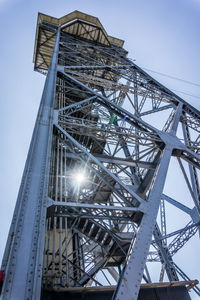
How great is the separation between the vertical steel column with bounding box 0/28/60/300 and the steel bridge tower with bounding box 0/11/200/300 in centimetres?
1

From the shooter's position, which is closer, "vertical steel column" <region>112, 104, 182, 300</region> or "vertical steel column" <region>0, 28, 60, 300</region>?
"vertical steel column" <region>0, 28, 60, 300</region>

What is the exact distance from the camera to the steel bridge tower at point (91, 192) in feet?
9.86

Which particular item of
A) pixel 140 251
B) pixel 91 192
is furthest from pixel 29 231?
pixel 91 192

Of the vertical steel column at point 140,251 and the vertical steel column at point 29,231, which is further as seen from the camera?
the vertical steel column at point 140,251

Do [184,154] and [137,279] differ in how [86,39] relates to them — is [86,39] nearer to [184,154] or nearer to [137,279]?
[184,154]

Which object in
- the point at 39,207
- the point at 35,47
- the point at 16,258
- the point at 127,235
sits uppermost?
the point at 35,47

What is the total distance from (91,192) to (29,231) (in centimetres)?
584

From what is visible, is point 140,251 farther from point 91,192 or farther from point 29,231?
point 91,192

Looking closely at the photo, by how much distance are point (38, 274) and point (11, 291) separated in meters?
0.34

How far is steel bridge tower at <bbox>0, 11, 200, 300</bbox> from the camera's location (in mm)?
3004

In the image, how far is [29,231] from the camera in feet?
9.50

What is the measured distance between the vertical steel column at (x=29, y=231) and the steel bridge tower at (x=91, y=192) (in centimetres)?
1

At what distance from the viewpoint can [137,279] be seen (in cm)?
314

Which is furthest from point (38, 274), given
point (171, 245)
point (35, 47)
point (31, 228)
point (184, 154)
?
point (35, 47)
